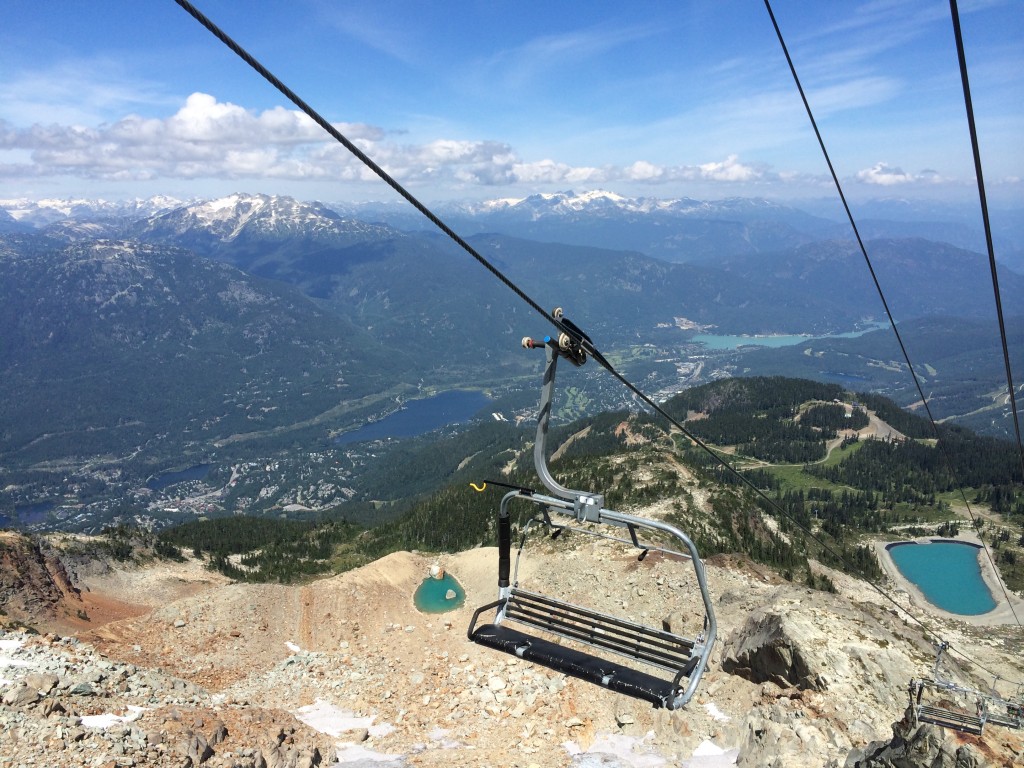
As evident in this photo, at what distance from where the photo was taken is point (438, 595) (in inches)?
1272

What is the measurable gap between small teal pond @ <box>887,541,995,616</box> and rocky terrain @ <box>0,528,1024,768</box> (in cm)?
5744

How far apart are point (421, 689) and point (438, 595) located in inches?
375

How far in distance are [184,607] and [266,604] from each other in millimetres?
3577

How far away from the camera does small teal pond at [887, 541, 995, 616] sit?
235 feet

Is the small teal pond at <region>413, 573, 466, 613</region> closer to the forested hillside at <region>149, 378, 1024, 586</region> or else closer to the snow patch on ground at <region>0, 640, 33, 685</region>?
the forested hillside at <region>149, 378, 1024, 586</region>

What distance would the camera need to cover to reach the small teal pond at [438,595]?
31.0 metres

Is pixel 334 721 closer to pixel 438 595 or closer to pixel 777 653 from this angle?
pixel 438 595

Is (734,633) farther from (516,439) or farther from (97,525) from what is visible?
(97,525)

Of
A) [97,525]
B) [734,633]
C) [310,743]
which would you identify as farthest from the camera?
[97,525]

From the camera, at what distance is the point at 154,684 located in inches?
760

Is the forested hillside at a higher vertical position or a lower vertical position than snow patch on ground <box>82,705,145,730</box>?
lower

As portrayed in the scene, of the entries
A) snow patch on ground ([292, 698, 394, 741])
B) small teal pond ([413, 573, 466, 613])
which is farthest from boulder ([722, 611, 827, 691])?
small teal pond ([413, 573, 466, 613])

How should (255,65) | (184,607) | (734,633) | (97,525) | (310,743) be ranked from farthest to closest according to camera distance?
(97,525) < (184,607) < (734,633) < (310,743) < (255,65)

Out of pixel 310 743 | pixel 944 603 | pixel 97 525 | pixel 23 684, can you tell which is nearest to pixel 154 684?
pixel 23 684
